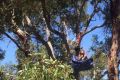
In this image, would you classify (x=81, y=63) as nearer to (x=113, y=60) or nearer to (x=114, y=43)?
(x=113, y=60)

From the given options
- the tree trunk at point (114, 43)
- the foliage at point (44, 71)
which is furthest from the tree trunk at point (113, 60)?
the foliage at point (44, 71)

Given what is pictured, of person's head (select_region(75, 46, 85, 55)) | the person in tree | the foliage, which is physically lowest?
the foliage

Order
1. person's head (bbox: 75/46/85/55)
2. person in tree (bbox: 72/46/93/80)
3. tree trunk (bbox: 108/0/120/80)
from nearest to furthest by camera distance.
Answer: person in tree (bbox: 72/46/93/80), tree trunk (bbox: 108/0/120/80), person's head (bbox: 75/46/85/55)

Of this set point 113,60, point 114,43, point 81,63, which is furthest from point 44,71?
point 114,43

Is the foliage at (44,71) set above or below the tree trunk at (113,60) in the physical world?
below

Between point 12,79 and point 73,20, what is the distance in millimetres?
7059

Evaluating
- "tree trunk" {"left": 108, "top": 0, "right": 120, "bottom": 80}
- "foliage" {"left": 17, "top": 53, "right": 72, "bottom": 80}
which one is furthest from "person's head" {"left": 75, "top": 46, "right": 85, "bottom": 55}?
"foliage" {"left": 17, "top": 53, "right": 72, "bottom": 80}

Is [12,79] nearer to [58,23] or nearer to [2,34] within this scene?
[2,34]

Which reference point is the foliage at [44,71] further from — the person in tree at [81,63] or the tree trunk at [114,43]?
the tree trunk at [114,43]

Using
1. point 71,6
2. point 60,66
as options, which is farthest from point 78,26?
point 60,66

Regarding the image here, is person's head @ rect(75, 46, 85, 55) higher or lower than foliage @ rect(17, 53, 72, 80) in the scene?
higher

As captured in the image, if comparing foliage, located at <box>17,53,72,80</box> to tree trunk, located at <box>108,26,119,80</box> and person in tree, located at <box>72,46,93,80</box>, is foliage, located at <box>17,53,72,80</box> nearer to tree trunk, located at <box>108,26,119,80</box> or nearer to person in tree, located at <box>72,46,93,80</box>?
person in tree, located at <box>72,46,93,80</box>

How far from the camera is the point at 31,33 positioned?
18266 mm

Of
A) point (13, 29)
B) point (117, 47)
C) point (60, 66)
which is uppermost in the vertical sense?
point (13, 29)
